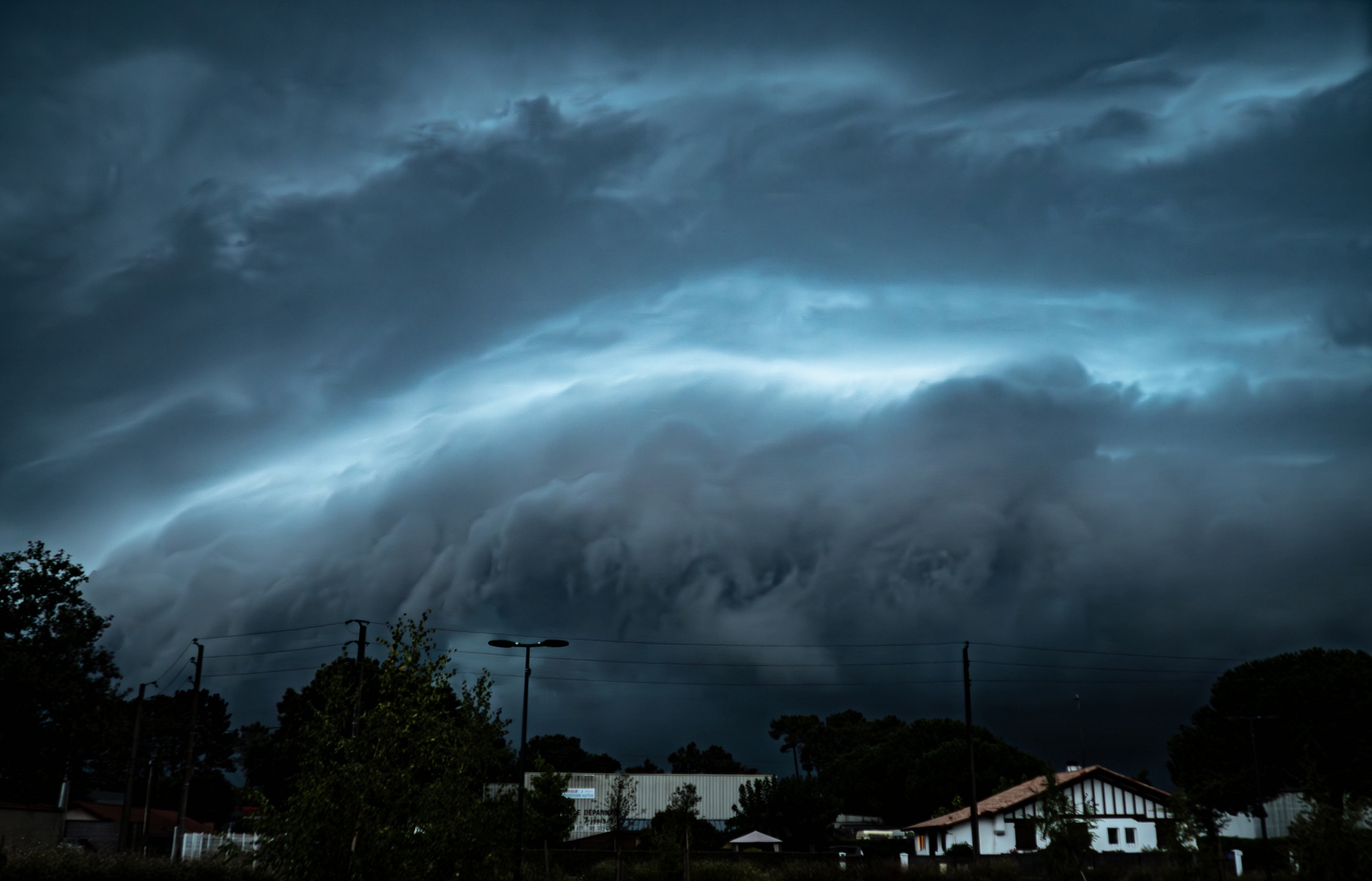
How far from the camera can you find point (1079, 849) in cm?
3575

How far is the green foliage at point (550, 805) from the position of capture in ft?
222

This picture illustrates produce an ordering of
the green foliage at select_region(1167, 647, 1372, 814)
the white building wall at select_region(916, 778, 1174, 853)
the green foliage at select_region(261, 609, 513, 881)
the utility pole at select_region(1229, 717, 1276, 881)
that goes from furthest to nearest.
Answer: the green foliage at select_region(1167, 647, 1372, 814) → the white building wall at select_region(916, 778, 1174, 853) → the utility pole at select_region(1229, 717, 1276, 881) → the green foliage at select_region(261, 609, 513, 881)

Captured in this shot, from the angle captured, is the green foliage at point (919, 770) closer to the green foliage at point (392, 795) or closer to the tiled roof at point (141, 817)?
the tiled roof at point (141, 817)

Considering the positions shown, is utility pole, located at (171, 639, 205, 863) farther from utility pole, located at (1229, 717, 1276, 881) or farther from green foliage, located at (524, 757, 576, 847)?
utility pole, located at (1229, 717, 1276, 881)

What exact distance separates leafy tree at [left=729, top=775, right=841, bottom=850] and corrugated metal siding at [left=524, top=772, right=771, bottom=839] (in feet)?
37.7

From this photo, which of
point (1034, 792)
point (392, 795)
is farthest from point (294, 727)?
point (392, 795)

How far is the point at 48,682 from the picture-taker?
5112 centimetres

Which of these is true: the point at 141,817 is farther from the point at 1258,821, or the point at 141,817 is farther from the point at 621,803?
the point at 1258,821

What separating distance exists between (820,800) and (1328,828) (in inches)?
2254

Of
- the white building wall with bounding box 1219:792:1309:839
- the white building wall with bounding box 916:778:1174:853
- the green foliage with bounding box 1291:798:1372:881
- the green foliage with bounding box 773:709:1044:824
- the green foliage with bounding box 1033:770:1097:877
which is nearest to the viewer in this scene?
the green foliage with bounding box 1291:798:1372:881

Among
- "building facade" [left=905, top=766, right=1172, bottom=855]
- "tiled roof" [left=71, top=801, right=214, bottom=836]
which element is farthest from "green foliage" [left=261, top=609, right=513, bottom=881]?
"tiled roof" [left=71, top=801, right=214, bottom=836]

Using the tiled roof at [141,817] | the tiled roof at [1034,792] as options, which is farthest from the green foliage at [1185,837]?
the tiled roof at [141,817]

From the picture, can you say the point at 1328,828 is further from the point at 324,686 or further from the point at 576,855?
the point at 576,855

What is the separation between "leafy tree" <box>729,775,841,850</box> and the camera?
76.2m
